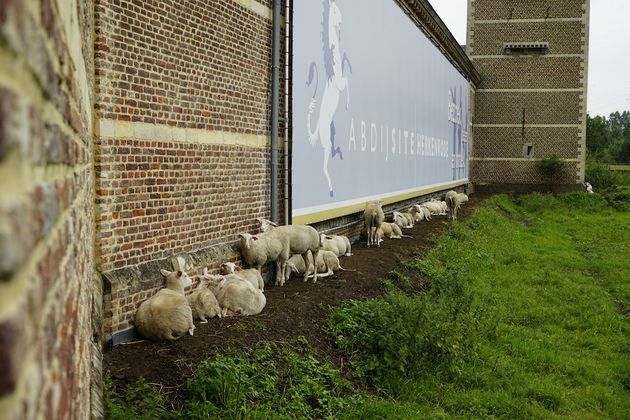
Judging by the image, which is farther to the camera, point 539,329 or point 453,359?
point 539,329

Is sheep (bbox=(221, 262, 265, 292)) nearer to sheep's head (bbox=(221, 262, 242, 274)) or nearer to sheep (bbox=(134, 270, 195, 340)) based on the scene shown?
sheep's head (bbox=(221, 262, 242, 274))

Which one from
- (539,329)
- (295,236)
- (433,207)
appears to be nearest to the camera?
(295,236)

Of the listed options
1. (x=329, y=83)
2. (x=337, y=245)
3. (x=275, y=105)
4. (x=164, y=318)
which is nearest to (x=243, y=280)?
(x=164, y=318)

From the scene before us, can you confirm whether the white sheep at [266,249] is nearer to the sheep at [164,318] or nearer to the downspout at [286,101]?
the downspout at [286,101]

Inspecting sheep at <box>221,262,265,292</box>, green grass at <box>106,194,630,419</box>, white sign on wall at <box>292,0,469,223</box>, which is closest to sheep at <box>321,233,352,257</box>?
white sign on wall at <box>292,0,469,223</box>

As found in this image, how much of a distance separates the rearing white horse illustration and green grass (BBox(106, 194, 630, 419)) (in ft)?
9.39

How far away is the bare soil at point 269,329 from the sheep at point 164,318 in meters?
0.10

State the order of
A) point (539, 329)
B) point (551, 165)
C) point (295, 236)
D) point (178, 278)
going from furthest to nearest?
point (551, 165) < point (539, 329) < point (295, 236) < point (178, 278)

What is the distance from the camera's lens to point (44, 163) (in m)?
1.54

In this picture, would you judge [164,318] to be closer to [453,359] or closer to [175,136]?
[175,136]

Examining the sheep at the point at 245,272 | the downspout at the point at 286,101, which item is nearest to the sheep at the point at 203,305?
the sheep at the point at 245,272

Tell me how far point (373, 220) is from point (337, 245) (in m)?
2.75

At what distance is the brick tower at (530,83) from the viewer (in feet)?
128

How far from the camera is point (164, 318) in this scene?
7.07m
